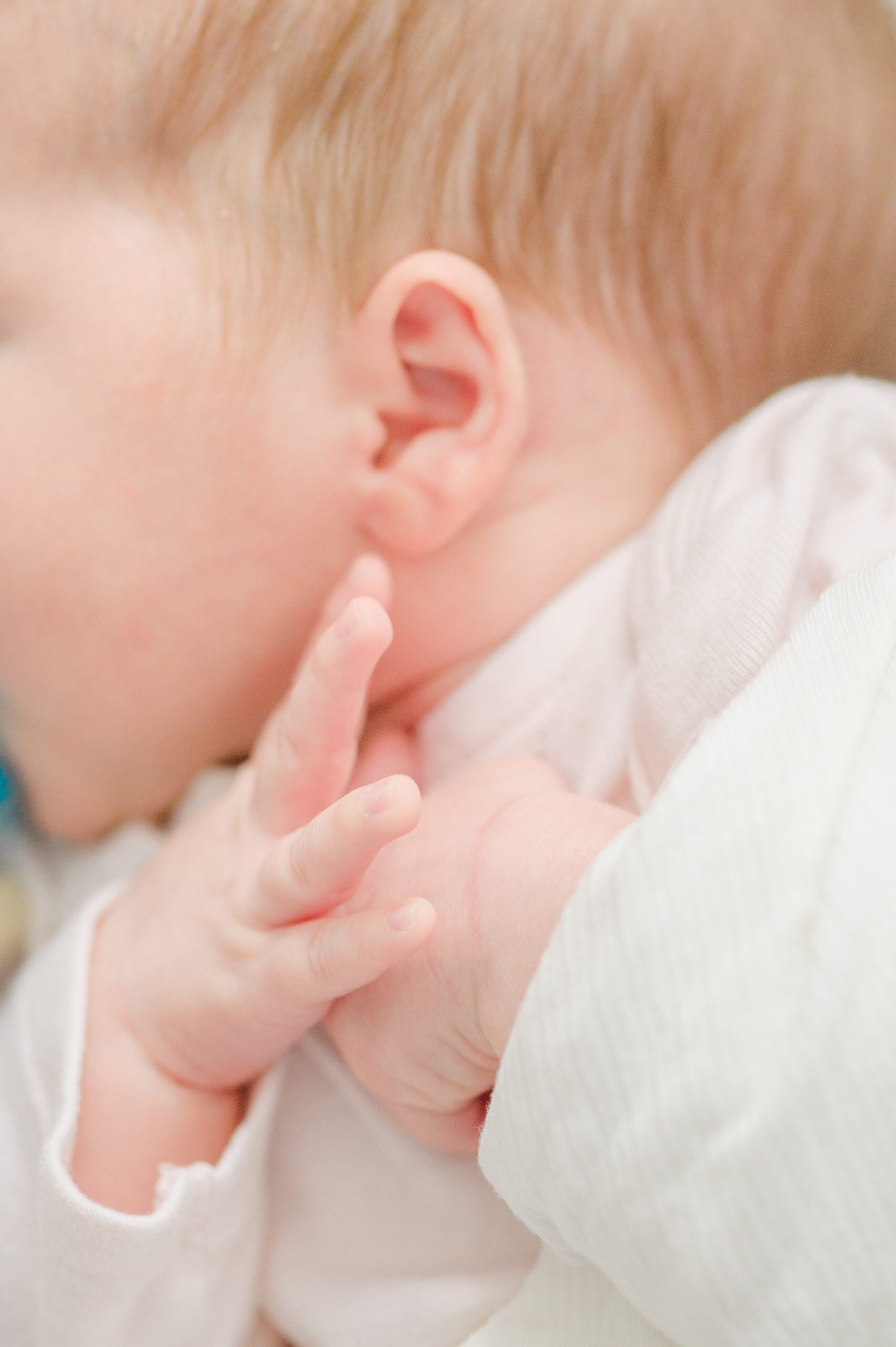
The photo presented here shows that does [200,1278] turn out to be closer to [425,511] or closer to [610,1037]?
[610,1037]

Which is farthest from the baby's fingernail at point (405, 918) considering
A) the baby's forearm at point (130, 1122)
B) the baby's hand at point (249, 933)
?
the baby's forearm at point (130, 1122)

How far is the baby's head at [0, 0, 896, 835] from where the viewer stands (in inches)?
28.4

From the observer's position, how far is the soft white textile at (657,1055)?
1.40 ft

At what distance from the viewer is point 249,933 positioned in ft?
2.19

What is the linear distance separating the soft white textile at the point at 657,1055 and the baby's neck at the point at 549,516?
0.03m

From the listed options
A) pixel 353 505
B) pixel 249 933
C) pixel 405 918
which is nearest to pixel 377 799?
Answer: pixel 405 918

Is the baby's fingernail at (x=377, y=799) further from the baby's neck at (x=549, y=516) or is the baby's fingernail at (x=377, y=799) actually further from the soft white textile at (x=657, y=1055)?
the baby's neck at (x=549, y=516)

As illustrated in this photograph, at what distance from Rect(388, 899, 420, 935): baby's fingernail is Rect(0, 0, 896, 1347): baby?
0.03 metres

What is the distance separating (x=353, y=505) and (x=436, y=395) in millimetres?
96

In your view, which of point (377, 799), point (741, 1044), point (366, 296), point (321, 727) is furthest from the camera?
point (366, 296)

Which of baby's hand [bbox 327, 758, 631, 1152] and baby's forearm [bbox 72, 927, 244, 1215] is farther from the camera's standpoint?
baby's forearm [bbox 72, 927, 244, 1215]

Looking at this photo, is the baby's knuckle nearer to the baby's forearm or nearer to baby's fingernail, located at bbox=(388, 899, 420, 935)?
baby's fingernail, located at bbox=(388, 899, 420, 935)

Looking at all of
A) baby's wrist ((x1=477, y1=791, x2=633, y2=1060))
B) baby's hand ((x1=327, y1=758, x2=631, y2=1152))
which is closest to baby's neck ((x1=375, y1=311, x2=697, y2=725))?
baby's hand ((x1=327, y1=758, x2=631, y2=1152))

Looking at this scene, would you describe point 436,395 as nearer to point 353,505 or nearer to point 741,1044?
point 353,505
